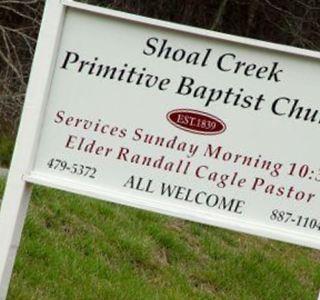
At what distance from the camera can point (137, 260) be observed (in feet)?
22.9

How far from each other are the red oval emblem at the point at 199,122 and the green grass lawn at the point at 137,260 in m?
1.62

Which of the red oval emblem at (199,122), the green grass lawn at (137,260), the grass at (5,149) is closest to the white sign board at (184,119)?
the red oval emblem at (199,122)

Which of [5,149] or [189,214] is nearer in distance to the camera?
[189,214]

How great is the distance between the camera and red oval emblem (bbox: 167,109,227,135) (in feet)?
14.7

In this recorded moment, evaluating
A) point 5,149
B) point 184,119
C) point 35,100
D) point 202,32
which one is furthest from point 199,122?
point 5,149

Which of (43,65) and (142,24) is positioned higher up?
(142,24)

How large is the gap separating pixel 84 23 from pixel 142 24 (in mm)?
278

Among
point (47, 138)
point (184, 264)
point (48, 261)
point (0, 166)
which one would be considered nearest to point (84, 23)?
point (47, 138)

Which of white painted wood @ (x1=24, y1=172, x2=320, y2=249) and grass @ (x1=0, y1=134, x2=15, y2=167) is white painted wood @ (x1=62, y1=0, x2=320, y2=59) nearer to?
white painted wood @ (x1=24, y1=172, x2=320, y2=249)

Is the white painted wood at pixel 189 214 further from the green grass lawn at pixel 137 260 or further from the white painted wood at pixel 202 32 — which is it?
the green grass lawn at pixel 137 260

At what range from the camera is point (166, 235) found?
767cm

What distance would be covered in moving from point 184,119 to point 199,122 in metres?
0.07

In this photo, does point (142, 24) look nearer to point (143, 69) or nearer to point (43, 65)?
point (143, 69)

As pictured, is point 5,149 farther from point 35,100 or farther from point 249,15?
point 35,100
